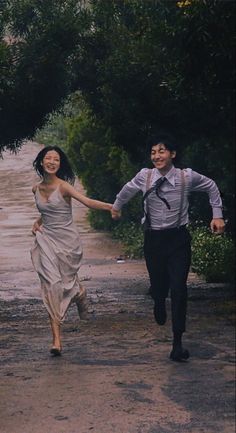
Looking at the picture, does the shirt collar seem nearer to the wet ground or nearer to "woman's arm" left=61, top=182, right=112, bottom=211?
"woman's arm" left=61, top=182, right=112, bottom=211

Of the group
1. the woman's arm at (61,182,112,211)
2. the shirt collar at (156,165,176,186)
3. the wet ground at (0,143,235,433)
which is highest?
the shirt collar at (156,165,176,186)

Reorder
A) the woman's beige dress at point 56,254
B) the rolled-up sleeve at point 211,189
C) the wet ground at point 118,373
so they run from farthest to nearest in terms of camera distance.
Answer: the woman's beige dress at point 56,254 < the rolled-up sleeve at point 211,189 < the wet ground at point 118,373

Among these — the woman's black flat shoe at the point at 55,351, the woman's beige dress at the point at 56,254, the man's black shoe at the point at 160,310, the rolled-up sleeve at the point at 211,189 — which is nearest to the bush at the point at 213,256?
the woman's beige dress at the point at 56,254

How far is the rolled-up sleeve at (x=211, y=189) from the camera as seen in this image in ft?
25.0

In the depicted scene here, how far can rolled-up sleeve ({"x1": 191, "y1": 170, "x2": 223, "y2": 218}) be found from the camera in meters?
7.61

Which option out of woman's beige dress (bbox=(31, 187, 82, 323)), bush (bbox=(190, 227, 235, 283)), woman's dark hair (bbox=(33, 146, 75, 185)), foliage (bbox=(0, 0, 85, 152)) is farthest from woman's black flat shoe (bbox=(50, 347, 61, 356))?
bush (bbox=(190, 227, 235, 283))

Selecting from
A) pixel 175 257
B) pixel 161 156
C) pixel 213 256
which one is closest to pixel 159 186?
pixel 161 156

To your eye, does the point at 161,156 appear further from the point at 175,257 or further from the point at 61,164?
the point at 61,164

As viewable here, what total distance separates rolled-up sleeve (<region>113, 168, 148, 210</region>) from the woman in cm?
51

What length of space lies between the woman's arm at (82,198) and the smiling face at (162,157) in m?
0.58

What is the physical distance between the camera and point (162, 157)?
7.68 meters

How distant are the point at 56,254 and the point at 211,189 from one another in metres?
1.53

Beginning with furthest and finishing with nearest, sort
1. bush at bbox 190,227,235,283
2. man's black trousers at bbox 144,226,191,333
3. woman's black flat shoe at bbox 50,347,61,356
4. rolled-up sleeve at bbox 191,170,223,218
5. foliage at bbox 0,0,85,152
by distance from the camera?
bush at bbox 190,227,235,283
foliage at bbox 0,0,85,152
woman's black flat shoe at bbox 50,347,61,356
man's black trousers at bbox 144,226,191,333
rolled-up sleeve at bbox 191,170,223,218

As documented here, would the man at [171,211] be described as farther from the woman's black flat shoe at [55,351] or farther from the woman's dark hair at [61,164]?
the woman's black flat shoe at [55,351]
